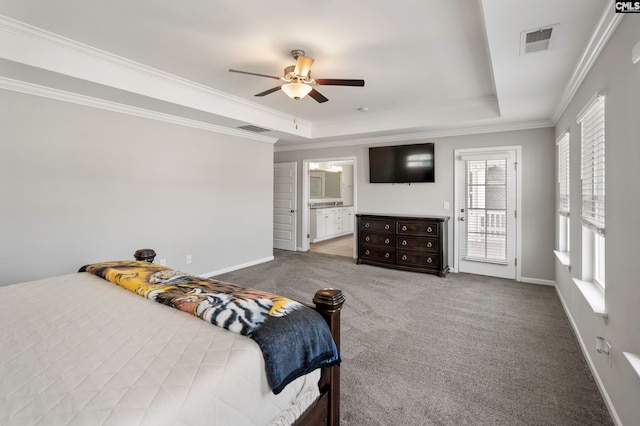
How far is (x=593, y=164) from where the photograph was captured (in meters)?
2.29

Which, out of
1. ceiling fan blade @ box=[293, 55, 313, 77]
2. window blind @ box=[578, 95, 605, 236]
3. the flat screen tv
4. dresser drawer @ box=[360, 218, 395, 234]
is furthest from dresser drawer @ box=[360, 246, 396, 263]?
ceiling fan blade @ box=[293, 55, 313, 77]

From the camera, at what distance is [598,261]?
8.19 ft

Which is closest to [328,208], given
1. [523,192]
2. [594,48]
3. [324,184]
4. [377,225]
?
[324,184]

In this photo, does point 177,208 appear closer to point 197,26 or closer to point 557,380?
point 197,26

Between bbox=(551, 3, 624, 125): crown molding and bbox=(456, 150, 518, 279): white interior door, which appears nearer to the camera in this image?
bbox=(551, 3, 624, 125): crown molding

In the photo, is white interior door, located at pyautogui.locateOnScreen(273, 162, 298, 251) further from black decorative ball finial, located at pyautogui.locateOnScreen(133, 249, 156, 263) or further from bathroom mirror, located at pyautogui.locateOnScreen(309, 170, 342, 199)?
black decorative ball finial, located at pyautogui.locateOnScreen(133, 249, 156, 263)

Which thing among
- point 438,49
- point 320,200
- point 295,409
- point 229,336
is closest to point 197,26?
point 438,49

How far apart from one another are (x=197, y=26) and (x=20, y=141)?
212cm

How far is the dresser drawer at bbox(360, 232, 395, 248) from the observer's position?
17.5ft

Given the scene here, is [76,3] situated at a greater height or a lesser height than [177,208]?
greater

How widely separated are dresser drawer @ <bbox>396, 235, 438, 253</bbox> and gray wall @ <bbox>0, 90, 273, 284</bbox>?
8.74ft

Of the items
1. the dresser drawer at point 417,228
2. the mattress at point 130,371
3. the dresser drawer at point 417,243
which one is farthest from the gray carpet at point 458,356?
the mattress at point 130,371

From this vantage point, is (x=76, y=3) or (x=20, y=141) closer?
(x=76, y=3)

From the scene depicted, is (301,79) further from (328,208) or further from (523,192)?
(328,208)
